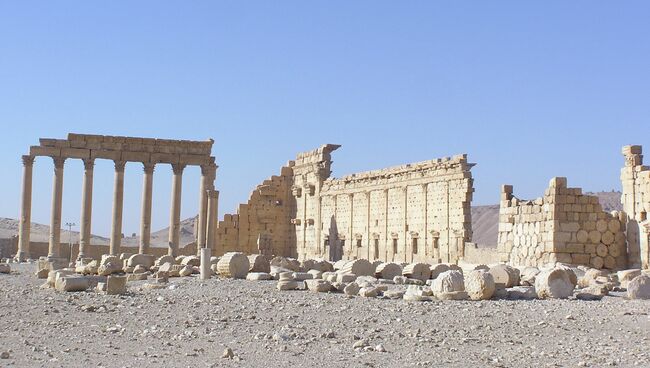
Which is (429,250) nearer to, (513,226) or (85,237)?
(513,226)

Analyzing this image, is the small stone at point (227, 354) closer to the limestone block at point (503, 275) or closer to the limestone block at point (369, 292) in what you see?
the limestone block at point (369, 292)

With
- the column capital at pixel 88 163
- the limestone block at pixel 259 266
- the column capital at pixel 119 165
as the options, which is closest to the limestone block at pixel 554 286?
the limestone block at pixel 259 266

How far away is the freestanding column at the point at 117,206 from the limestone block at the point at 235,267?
20082 millimetres

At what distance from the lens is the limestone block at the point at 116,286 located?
19.7 meters

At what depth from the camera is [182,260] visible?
100 ft

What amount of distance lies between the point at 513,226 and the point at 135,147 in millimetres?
22614

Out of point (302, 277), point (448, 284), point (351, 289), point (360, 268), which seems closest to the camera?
point (448, 284)

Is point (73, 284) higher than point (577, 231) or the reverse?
the reverse

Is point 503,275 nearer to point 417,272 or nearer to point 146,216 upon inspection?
point 417,272

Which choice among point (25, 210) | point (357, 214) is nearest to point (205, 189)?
point (357, 214)

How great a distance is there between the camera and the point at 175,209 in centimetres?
4412

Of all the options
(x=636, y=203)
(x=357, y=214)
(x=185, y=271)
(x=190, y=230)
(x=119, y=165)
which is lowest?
(x=185, y=271)

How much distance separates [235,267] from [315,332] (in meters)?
11.0

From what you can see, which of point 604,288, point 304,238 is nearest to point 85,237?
point 304,238
